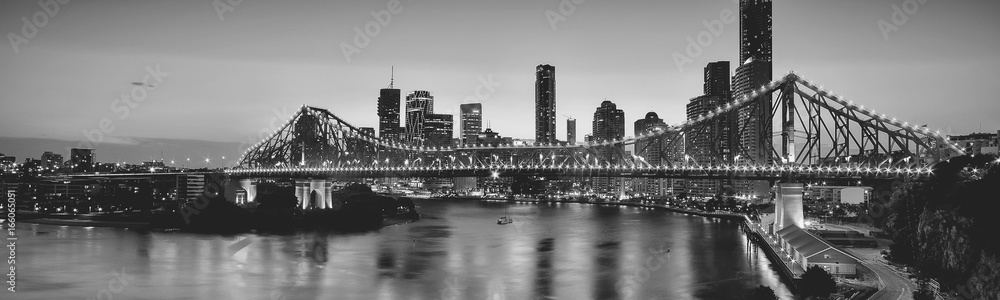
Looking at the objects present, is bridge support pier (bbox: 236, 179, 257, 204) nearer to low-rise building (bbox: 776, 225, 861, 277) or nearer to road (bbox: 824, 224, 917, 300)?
low-rise building (bbox: 776, 225, 861, 277)

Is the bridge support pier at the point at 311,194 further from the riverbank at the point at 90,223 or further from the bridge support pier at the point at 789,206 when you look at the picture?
the bridge support pier at the point at 789,206

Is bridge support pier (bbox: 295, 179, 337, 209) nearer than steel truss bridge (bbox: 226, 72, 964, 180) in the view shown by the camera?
No

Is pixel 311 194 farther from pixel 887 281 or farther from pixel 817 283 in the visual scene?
pixel 887 281

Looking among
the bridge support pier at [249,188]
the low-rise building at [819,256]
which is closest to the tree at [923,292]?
the low-rise building at [819,256]

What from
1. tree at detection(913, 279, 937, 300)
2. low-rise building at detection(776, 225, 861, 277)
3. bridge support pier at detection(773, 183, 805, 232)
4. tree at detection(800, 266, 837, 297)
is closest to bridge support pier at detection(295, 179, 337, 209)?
bridge support pier at detection(773, 183, 805, 232)

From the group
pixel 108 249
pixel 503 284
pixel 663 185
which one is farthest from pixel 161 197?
pixel 663 185

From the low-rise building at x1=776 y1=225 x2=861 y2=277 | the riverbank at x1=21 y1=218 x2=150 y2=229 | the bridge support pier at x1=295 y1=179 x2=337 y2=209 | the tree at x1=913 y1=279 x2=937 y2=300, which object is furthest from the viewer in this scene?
the bridge support pier at x1=295 y1=179 x2=337 y2=209

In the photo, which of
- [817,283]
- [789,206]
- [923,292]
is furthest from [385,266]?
[789,206]
